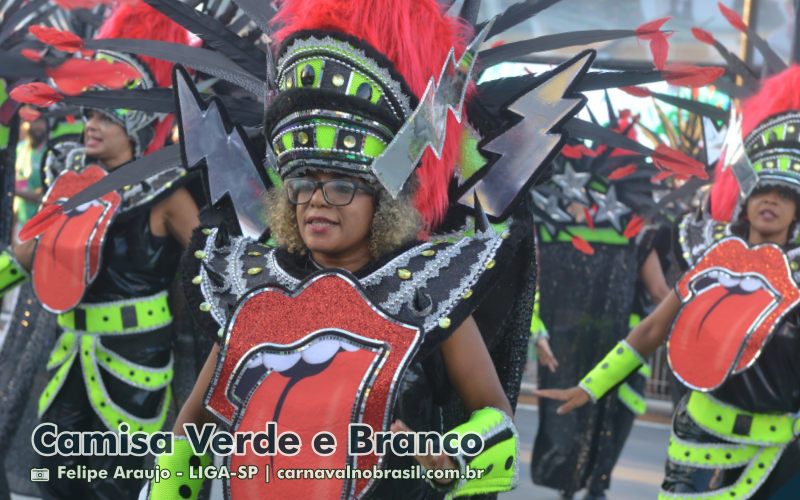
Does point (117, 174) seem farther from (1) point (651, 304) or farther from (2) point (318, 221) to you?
(1) point (651, 304)

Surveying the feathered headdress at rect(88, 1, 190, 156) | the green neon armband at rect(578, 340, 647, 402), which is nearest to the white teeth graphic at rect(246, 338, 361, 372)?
the green neon armband at rect(578, 340, 647, 402)

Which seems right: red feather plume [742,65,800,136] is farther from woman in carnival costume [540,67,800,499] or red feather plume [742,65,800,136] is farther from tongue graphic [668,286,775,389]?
tongue graphic [668,286,775,389]

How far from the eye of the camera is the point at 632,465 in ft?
29.8

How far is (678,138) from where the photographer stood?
29.2 feet

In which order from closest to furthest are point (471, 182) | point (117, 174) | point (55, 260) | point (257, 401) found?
point (257, 401) → point (471, 182) → point (117, 174) → point (55, 260)

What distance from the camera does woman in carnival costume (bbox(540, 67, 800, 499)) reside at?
445cm

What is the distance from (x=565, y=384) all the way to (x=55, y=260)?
3882 millimetres

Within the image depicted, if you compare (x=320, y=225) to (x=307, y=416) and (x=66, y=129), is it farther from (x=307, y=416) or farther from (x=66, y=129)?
(x=66, y=129)

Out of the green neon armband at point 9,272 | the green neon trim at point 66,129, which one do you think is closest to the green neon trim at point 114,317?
the green neon armband at point 9,272

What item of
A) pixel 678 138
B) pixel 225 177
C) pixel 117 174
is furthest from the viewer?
pixel 678 138

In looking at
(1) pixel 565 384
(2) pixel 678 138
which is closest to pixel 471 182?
(1) pixel 565 384

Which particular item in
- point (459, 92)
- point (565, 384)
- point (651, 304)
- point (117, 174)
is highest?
point (459, 92)

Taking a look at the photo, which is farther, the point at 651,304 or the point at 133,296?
the point at 651,304

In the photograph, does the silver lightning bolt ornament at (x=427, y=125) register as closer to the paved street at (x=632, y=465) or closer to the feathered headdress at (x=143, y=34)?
the feathered headdress at (x=143, y=34)
